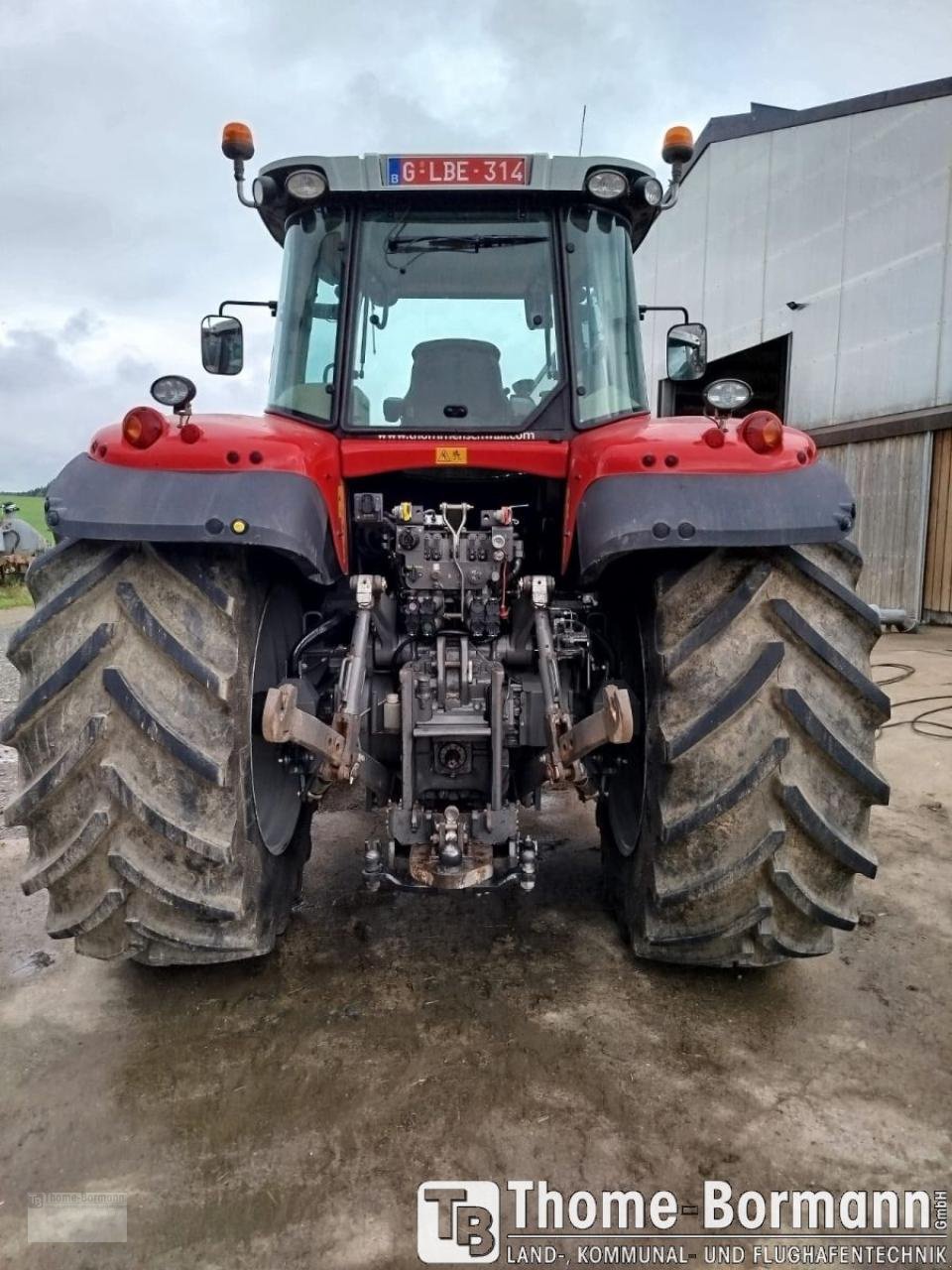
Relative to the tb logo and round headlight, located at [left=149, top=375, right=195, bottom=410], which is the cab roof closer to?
round headlight, located at [left=149, top=375, right=195, bottom=410]

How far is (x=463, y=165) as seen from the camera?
270 cm

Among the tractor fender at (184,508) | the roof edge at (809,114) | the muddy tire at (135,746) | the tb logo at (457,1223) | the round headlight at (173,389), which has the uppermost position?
the roof edge at (809,114)

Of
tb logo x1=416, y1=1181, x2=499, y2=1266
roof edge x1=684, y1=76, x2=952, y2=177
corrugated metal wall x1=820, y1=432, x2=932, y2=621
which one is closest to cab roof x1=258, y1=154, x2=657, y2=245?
tb logo x1=416, y1=1181, x2=499, y2=1266

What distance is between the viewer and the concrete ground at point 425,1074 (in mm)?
1807

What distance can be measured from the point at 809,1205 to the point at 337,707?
1621 mm

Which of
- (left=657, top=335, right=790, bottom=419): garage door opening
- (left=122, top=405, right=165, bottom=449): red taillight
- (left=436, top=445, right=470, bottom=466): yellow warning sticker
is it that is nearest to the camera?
(left=122, top=405, right=165, bottom=449): red taillight

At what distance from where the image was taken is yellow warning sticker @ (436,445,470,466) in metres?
2.68

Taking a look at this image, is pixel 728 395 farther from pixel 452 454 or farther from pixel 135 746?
pixel 135 746

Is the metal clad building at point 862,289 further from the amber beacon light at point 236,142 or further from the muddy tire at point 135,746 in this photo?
the muddy tire at point 135,746

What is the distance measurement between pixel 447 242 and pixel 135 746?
1.91 metres

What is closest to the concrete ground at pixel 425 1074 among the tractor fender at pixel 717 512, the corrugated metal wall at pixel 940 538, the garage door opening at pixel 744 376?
the tractor fender at pixel 717 512

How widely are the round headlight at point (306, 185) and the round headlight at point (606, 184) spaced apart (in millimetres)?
872

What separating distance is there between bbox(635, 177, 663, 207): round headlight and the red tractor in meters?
0.02

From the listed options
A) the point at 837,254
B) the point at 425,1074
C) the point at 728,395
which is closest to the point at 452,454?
the point at 728,395
